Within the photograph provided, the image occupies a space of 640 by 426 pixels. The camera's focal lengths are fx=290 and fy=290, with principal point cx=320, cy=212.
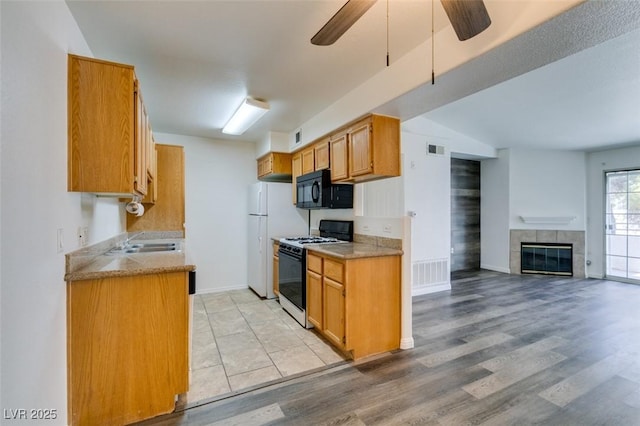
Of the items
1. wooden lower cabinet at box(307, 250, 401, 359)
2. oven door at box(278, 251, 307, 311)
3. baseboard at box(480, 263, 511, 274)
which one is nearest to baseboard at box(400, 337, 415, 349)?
wooden lower cabinet at box(307, 250, 401, 359)

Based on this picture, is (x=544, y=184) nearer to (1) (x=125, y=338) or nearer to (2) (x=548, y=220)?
(2) (x=548, y=220)

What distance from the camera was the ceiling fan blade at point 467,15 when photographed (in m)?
1.25

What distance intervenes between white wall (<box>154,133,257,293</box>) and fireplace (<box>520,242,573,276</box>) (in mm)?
5709

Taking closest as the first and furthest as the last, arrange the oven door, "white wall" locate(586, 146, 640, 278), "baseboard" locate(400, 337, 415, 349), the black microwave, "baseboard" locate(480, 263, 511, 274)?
"baseboard" locate(400, 337, 415, 349) → the oven door → the black microwave → "white wall" locate(586, 146, 640, 278) → "baseboard" locate(480, 263, 511, 274)

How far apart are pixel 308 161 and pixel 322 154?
410 millimetres

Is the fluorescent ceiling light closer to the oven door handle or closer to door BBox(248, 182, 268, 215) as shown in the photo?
door BBox(248, 182, 268, 215)

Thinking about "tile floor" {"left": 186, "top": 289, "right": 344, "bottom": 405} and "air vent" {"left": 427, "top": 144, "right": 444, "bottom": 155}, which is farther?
"air vent" {"left": 427, "top": 144, "right": 444, "bottom": 155}

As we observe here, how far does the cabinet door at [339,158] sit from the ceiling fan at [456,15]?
1.74 metres

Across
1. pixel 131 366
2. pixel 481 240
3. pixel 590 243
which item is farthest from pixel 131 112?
pixel 590 243

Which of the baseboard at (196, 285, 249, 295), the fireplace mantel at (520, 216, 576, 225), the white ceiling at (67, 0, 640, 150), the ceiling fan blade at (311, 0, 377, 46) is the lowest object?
the baseboard at (196, 285, 249, 295)

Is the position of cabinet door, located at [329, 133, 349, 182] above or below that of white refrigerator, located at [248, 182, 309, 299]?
above

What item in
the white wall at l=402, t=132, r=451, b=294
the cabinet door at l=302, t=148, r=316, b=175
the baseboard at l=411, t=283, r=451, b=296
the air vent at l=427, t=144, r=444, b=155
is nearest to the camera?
the cabinet door at l=302, t=148, r=316, b=175

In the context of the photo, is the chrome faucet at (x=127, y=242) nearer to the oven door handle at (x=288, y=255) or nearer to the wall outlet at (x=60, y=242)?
the wall outlet at (x=60, y=242)

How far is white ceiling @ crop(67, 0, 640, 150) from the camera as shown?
1.69 metres
